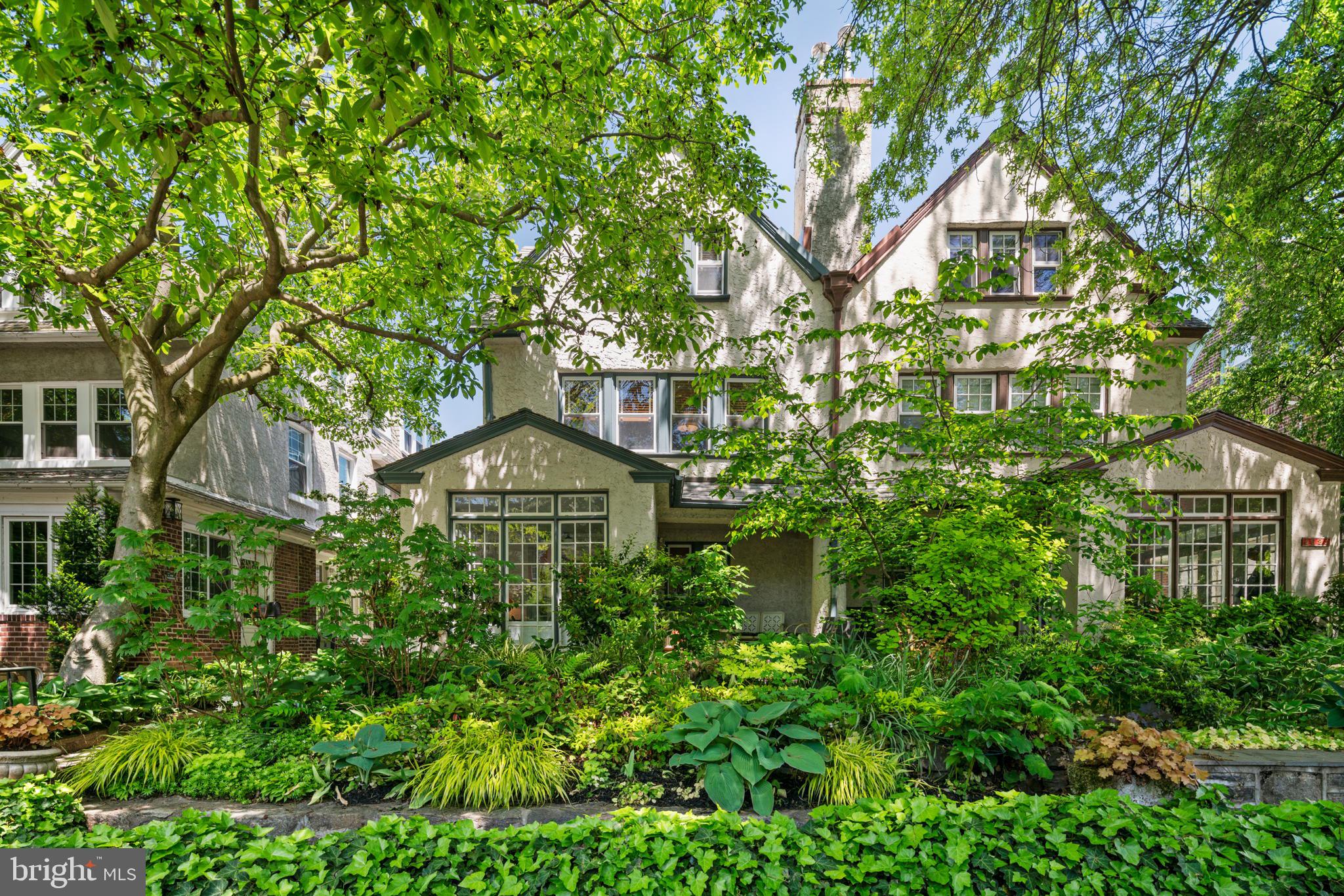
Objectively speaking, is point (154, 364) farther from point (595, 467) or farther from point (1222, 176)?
point (1222, 176)

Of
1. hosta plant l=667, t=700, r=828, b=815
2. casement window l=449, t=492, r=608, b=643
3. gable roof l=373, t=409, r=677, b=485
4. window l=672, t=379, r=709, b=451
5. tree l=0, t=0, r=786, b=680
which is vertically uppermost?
tree l=0, t=0, r=786, b=680

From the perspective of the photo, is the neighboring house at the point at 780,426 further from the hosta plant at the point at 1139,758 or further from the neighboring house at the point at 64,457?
the hosta plant at the point at 1139,758

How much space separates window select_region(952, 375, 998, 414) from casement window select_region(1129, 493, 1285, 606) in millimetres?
3292

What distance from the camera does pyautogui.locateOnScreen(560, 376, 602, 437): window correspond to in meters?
13.4

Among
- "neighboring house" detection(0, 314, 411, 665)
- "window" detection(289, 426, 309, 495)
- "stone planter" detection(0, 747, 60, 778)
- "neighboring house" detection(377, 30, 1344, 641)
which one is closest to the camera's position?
"stone planter" detection(0, 747, 60, 778)

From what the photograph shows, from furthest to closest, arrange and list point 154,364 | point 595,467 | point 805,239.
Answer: point 805,239 < point 595,467 < point 154,364

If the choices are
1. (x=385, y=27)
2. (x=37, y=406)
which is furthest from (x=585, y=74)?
(x=37, y=406)

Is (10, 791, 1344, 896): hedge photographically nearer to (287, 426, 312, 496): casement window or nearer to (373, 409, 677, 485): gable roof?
(373, 409, 677, 485): gable roof

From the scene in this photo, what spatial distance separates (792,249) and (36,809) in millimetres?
13099

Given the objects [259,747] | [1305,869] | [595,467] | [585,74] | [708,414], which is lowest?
[259,747]

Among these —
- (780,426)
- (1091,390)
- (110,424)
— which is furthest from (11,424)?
(1091,390)

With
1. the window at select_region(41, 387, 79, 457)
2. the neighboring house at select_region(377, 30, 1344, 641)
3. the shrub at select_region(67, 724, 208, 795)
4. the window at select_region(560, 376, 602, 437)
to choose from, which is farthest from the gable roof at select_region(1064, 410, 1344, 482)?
the window at select_region(41, 387, 79, 457)

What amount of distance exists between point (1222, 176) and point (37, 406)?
1971cm

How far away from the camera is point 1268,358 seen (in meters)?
13.7
